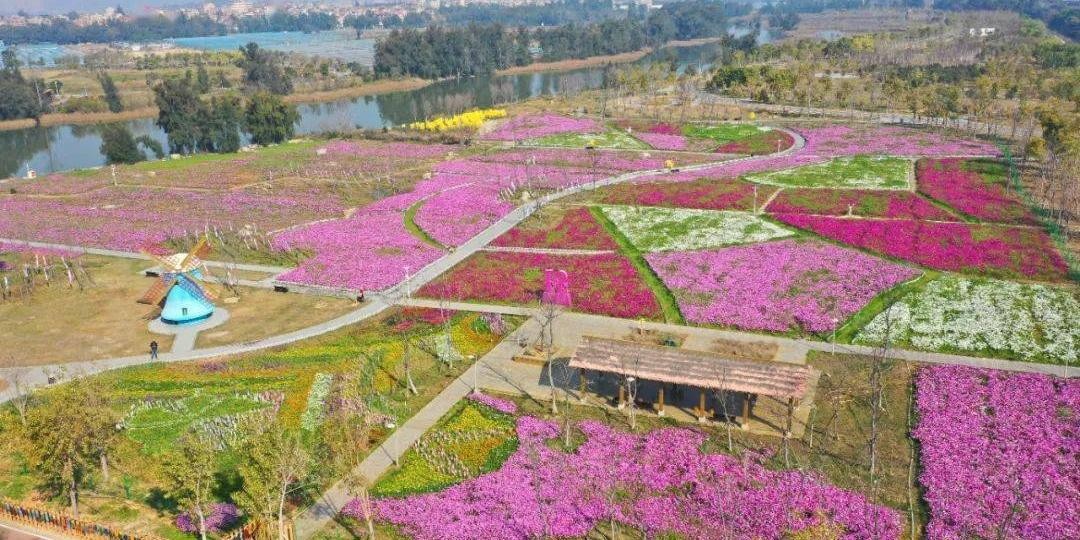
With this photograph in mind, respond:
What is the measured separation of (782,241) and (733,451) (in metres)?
26.0

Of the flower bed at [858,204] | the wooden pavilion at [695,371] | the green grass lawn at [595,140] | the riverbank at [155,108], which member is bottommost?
the flower bed at [858,204]

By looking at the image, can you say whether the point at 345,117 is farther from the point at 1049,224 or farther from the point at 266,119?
the point at 1049,224

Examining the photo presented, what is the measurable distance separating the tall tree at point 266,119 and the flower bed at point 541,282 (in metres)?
64.0

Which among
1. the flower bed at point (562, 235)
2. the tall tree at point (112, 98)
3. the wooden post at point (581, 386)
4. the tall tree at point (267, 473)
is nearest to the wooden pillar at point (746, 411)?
the wooden post at point (581, 386)

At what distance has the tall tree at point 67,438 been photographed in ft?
84.9

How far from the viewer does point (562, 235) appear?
5722 centimetres

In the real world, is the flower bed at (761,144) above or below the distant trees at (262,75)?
below

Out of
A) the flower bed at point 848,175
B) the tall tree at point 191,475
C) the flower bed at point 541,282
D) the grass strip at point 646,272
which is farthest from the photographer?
the flower bed at point 848,175

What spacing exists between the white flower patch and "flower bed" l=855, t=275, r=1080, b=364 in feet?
42.5

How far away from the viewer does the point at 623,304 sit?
44031 millimetres

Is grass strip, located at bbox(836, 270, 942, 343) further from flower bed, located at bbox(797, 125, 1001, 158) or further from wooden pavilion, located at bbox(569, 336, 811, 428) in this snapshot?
flower bed, located at bbox(797, 125, 1001, 158)

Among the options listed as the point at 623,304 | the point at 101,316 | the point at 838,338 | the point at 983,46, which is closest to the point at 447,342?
the point at 623,304

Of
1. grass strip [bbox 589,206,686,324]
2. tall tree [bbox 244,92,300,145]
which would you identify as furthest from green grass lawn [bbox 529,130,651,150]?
tall tree [bbox 244,92,300,145]

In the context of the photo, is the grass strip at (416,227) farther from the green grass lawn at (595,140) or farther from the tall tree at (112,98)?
the tall tree at (112,98)
